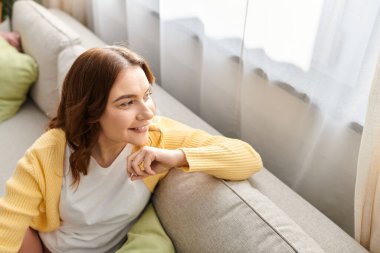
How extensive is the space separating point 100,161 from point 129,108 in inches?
9.9

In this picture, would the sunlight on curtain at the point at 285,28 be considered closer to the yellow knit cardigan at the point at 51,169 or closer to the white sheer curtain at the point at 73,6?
the yellow knit cardigan at the point at 51,169

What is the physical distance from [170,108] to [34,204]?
61cm

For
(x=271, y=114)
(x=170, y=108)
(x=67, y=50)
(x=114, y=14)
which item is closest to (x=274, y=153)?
(x=271, y=114)

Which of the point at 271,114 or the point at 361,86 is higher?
the point at 361,86

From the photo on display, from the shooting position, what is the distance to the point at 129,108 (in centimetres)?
102

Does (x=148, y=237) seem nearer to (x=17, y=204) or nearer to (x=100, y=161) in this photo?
(x=100, y=161)

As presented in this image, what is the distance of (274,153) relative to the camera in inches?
57.0

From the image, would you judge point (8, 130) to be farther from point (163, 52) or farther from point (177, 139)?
point (177, 139)

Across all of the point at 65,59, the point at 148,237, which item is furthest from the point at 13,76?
the point at 148,237

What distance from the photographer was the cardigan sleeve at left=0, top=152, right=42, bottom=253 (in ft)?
3.57

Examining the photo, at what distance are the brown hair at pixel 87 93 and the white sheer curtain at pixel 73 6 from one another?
142 centimetres

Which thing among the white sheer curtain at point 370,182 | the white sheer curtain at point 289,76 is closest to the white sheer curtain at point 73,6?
the white sheer curtain at point 289,76

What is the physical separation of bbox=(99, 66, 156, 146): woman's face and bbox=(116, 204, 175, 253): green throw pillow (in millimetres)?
294

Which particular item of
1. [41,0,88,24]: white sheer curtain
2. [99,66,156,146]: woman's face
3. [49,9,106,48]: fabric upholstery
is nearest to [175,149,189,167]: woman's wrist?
[99,66,156,146]: woman's face
